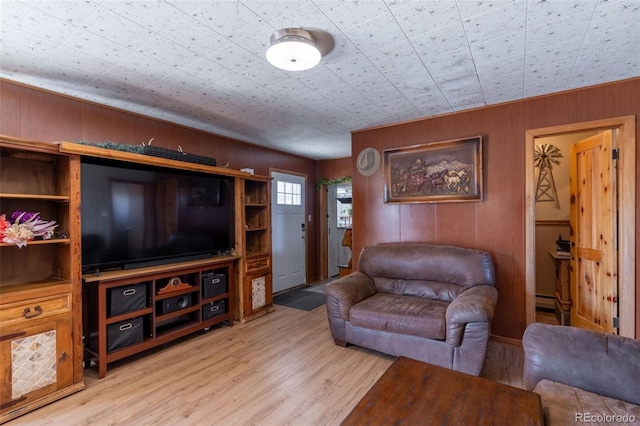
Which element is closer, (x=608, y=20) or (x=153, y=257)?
(x=608, y=20)

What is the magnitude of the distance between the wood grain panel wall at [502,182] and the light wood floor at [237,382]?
2.37ft

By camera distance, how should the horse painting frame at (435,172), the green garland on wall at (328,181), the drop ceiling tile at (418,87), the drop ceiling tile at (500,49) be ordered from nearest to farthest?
the drop ceiling tile at (500,49) → the drop ceiling tile at (418,87) → the horse painting frame at (435,172) → the green garland on wall at (328,181)

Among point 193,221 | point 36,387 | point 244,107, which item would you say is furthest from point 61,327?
point 244,107

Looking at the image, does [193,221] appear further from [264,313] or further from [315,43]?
[315,43]

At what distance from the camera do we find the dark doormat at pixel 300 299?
4203 millimetres

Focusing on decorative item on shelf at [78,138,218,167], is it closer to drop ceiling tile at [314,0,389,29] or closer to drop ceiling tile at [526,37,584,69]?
drop ceiling tile at [314,0,389,29]

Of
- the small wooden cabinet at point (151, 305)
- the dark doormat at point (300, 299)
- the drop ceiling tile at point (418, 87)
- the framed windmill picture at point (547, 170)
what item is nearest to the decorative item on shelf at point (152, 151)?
the small wooden cabinet at point (151, 305)

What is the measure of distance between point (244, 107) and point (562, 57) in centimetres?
264

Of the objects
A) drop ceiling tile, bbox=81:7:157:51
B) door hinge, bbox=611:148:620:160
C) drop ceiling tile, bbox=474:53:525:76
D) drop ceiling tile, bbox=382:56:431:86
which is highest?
drop ceiling tile, bbox=474:53:525:76

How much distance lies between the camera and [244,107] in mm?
3031

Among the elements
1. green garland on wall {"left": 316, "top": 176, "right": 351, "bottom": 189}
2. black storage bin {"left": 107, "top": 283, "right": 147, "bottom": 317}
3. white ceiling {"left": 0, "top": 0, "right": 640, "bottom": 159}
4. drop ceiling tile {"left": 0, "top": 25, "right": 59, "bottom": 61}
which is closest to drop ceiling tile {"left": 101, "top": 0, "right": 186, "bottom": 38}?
white ceiling {"left": 0, "top": 0, "right": 640, "bottom": 159}

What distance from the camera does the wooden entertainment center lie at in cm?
Result: 195

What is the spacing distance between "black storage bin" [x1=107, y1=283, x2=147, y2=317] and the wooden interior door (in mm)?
4043

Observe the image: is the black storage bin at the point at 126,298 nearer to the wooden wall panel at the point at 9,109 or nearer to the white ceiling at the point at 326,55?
the wooden wall panel at the point at 9,109
